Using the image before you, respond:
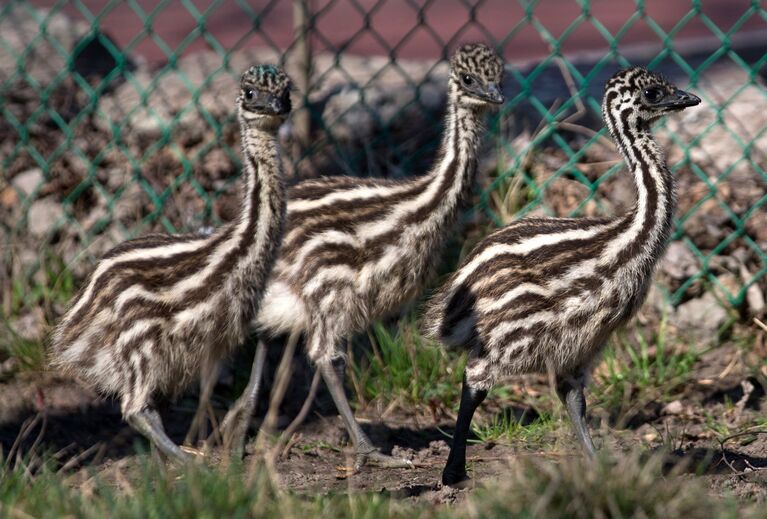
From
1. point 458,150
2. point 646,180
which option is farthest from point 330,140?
point 646,180

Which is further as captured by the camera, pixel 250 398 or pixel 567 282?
pixel 250 398

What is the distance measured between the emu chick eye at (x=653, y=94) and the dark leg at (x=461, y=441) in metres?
1.54

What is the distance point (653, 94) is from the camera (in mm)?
6102

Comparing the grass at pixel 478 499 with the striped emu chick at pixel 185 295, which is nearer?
the grass at pixel 478 499

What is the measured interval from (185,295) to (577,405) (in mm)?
1855

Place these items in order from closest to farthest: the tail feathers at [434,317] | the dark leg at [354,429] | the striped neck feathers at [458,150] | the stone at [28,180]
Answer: the tail feathers at [434,317], the dark leg at [354,429], the striped neck feathers at [458,150], the stone at [28,180]

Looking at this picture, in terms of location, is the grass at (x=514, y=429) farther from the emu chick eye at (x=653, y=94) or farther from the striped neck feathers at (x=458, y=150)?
the emu chick eye at (x=653, y=94)

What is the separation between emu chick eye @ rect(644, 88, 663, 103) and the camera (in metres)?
6.10

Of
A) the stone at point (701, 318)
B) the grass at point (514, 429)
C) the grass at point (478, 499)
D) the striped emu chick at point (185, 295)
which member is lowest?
the grass at point (514, 429)

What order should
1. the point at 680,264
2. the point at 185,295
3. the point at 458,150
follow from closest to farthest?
the point at 185,295 < the point at 458,150 < the point at 680,264

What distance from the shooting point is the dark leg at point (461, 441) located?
5.87m

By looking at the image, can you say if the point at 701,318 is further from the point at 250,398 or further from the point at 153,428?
the point at 153,428

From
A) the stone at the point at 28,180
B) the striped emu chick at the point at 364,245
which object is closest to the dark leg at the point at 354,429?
the striped emu chick at the point at 364,245

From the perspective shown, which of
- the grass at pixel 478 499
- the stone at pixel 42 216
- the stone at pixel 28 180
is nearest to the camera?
the grass at pixel 478 499
